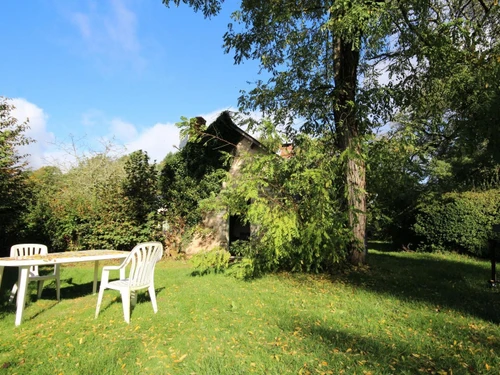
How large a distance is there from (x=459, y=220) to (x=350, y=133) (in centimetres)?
636

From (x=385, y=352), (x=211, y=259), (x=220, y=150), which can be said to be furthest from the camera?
(x=220, y=150)

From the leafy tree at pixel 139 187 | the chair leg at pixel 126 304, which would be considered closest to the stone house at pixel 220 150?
the leafy tree at pixel 139 187

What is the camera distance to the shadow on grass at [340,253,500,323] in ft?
17.0

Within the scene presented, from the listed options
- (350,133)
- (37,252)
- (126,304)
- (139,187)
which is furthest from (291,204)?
(139,187)

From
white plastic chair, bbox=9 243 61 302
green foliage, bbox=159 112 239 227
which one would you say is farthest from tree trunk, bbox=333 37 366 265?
white plastic chair, bbox=9 243 61 302

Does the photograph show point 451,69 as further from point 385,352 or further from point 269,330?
point 269,330

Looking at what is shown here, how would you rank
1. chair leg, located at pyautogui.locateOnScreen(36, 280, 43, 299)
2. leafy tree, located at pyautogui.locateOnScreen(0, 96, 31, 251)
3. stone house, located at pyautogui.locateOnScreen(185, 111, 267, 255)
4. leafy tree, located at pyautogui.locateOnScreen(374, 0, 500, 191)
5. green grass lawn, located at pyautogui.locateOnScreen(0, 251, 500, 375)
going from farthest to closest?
stone house, located at pyautogui.locateOnScreen(185, 111, 267, 255) → leafy tree, located at pyautogui.locateOnScreen(0, 96, 31, 251) → leafy tree, located at pyautogui.locateOnScreen(374, 0, 500, 191) → chair leg, located at pyautogui.locateOnScreen(36, 280, 43, 299) → green grass lawn, located at pyautogui.locateOnScreen(0, 251, 500, 375)

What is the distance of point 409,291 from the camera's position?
6105 millimetres

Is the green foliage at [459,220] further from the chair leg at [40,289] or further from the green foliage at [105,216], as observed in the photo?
the chair leg at [40,289]

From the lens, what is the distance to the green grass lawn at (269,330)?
3.24m

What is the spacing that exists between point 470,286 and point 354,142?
11.9 ft

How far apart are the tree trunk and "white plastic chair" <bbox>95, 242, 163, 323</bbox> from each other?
4.31 metres

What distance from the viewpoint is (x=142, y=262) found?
494 centimetres

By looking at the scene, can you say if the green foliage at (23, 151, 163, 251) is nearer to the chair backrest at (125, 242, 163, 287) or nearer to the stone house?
the stone house
